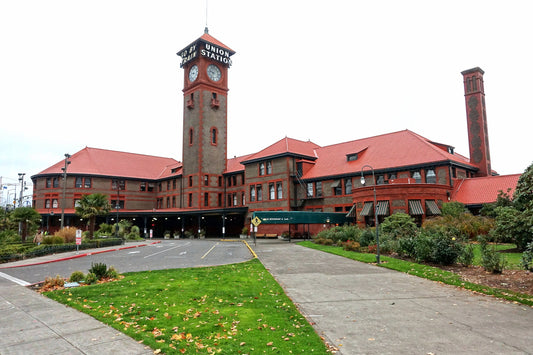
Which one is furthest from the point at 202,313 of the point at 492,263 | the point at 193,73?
the point at 193,73

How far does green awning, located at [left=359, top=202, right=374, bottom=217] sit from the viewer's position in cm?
3394

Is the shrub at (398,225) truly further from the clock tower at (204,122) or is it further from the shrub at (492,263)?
the clock tower at (204,122)

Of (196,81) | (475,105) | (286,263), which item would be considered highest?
(196,81)

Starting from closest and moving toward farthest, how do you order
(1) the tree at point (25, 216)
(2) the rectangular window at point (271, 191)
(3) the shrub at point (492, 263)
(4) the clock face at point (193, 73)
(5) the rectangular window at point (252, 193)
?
1. (3) the shrub at point (492, 263)
2. (1) the tree at point (25, 216)
3. (2) the rectangular window at point (271, 191)
4. (5) the rectangular window at point (252, 193)
5. (4) the clock face at point (193, 73)

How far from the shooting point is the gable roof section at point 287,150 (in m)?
48.2

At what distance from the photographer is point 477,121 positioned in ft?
127

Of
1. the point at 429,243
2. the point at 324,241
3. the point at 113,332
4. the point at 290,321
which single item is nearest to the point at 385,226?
the point at 324,241

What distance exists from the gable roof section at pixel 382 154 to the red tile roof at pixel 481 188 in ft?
8.26

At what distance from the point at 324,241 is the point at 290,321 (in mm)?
23405

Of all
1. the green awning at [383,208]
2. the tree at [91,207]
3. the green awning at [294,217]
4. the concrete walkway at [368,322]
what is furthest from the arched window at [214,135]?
the concrete walkway at [368,322]

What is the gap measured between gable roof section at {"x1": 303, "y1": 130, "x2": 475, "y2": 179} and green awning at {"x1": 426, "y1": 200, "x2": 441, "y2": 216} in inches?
205

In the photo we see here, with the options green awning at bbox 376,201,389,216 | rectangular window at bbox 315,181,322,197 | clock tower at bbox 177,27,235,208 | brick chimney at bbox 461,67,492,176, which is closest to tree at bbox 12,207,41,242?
clock tower at bbox 177,27,235,208

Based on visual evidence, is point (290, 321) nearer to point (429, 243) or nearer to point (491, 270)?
point (491, 270)

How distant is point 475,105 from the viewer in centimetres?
3903
